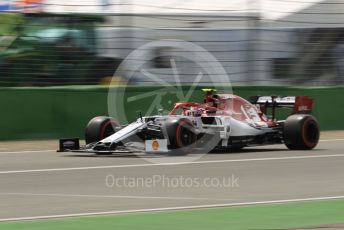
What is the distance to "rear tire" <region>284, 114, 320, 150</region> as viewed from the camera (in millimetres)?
15362

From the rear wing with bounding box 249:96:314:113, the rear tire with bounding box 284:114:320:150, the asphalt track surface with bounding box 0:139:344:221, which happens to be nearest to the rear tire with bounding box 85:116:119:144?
the asphalt track surface with bounding box 0:139:344:221

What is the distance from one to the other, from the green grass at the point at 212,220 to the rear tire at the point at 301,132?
6626 mm

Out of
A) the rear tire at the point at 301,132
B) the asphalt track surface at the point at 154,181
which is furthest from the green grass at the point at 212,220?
the rear tire at the point at 301,132

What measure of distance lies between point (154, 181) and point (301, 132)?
16.4 feet

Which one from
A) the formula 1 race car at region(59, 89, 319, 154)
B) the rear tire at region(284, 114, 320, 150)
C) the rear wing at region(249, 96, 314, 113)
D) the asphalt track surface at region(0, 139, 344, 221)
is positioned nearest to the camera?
the asphalt track surface at region(0, 139, 344, 221)

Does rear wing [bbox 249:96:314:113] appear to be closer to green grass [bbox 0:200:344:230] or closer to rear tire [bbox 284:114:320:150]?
rear tire [bbox 284:114:320:150]

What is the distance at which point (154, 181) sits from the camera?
11.1 meters

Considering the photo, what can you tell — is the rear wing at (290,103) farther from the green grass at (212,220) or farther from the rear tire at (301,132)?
the green grass at (212,220)

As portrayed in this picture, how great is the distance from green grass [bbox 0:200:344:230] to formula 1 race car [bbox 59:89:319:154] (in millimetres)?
5480

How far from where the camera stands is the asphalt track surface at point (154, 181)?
9102mm

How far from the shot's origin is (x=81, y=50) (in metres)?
18.8

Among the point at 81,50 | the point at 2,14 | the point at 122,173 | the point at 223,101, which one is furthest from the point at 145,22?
the point at 122,173

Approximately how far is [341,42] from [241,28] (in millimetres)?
3296

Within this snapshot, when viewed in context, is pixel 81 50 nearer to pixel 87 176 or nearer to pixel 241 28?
pixel 241 28
